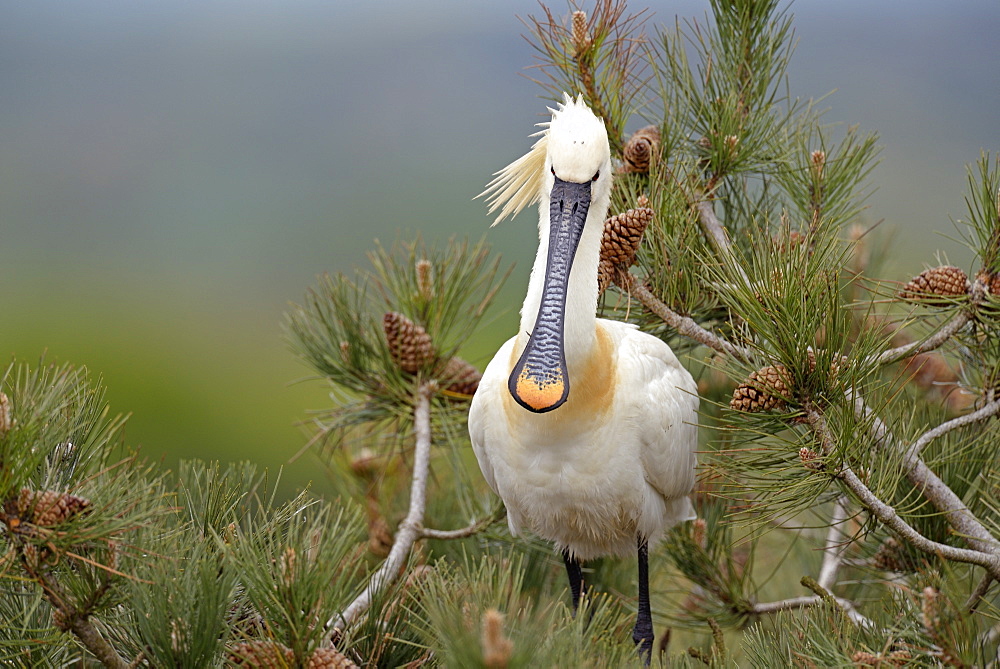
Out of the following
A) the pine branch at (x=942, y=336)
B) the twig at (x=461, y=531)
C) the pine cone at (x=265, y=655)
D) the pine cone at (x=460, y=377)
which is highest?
the pine branch at (x=942, y=336)

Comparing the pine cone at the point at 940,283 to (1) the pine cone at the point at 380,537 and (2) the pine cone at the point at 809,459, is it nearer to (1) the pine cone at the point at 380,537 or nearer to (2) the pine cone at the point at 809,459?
(2) the pine cone at the point at 809,459

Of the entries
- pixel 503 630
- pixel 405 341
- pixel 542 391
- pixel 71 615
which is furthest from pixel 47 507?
pixel 405 341

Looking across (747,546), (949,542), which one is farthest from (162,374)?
(949,542)

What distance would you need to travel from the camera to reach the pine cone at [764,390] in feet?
3.19

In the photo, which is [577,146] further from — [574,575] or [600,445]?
[574,575]

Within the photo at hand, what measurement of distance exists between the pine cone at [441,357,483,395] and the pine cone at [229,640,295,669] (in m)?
0.81

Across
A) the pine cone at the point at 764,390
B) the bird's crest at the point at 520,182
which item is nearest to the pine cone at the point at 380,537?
the bird's crest at the point at 520,182

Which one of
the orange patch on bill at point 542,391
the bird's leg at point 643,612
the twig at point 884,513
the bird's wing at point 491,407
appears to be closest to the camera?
the twig at point 884,513

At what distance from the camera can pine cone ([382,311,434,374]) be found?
156 centimetres

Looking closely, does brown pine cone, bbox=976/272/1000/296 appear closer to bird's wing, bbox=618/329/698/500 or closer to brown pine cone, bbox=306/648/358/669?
bird's wing, bbox=618/329/698/500

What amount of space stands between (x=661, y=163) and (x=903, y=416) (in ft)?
1.67

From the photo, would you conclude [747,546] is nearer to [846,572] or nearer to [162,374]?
[846,572]

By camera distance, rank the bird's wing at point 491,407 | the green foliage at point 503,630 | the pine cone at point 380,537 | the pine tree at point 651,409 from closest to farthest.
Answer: the green foliage at point 503,630, the pine tree at point 651,409, the bird's wing at point 491,407, the pine cone at point 380,537

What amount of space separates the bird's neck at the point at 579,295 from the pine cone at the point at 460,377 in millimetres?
297
